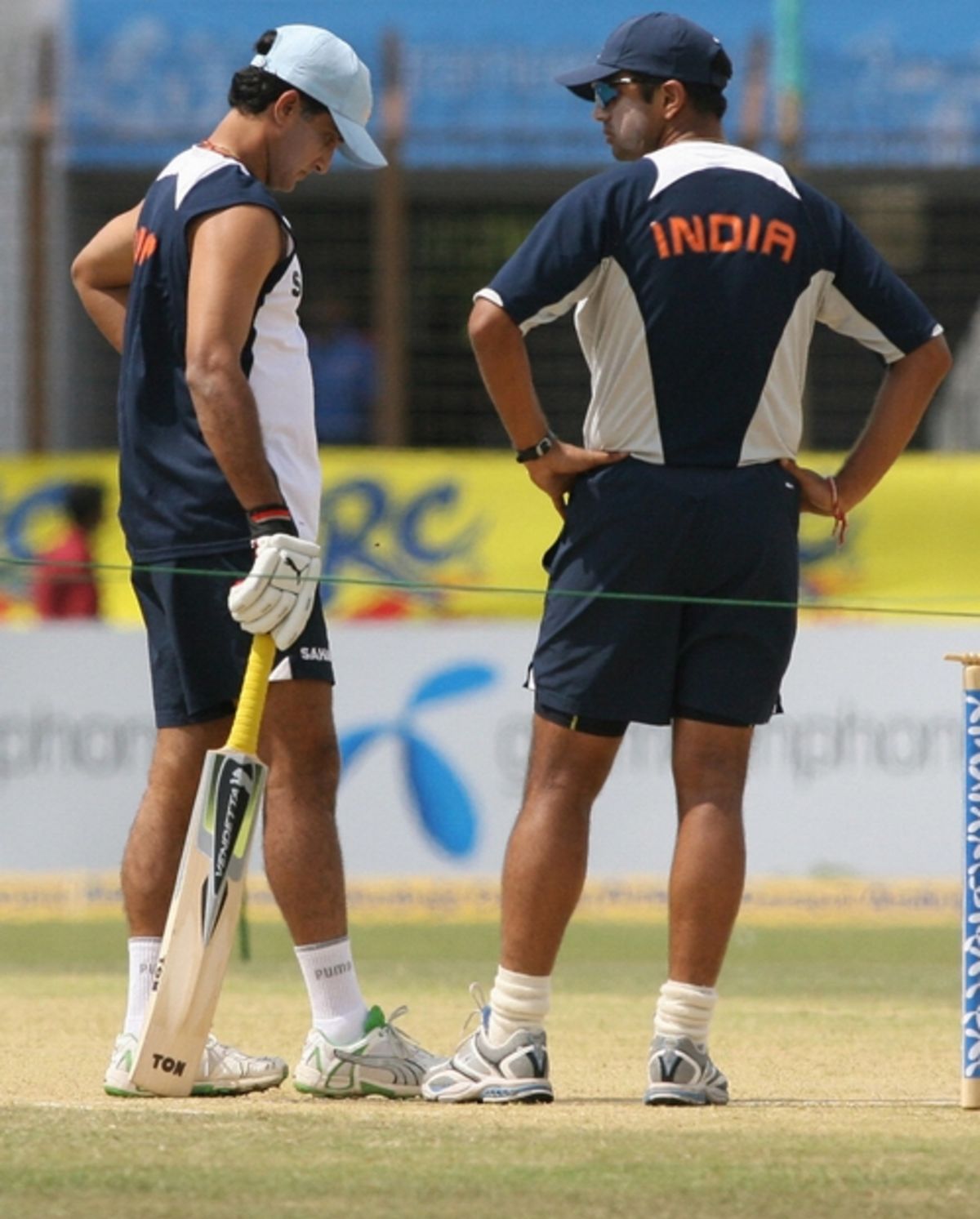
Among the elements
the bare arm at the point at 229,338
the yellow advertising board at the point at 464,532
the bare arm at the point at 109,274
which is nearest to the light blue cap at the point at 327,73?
the bare arm at the point at 229,338

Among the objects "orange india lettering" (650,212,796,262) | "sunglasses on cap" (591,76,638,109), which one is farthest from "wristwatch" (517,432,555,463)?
"sunglasses on cap" (591,76,638,109)

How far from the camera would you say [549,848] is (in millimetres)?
5750

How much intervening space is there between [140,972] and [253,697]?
751 mm

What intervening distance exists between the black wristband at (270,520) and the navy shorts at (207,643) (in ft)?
0.49

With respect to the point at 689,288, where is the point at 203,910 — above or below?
below

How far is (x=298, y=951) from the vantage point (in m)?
6.03

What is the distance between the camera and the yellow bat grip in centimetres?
578

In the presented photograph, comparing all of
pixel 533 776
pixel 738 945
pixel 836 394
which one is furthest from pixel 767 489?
pixel 836 394

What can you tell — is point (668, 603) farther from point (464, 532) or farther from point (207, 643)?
point (464, 532)

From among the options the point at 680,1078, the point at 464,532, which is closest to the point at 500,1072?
the point at 680,1078

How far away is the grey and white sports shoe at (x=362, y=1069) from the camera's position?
19.5ft

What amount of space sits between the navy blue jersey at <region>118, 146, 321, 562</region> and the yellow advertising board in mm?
8420

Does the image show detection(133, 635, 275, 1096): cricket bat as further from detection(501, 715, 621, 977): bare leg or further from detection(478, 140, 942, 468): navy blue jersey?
detection(478, 140, 942, 468): navy blue jersey

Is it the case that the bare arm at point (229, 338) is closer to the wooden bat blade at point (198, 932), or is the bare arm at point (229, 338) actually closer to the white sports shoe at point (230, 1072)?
the wooden bat blade at point (198, 932)
